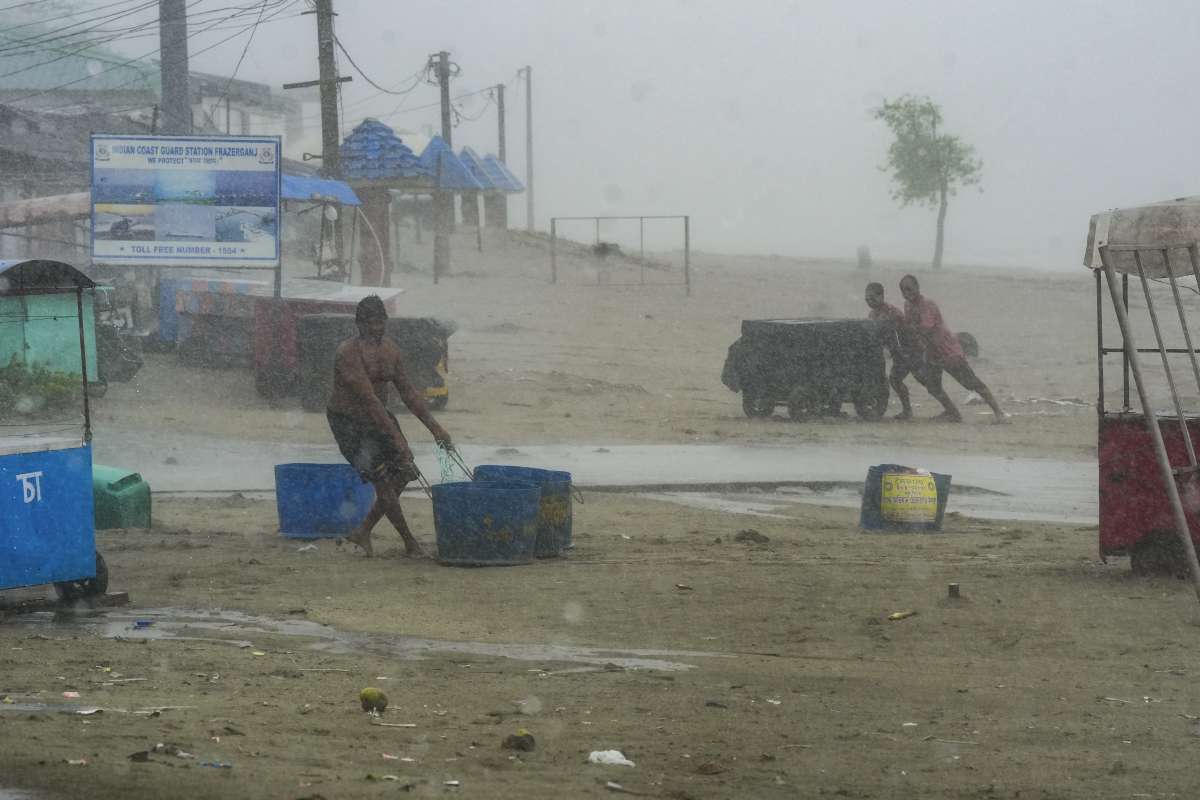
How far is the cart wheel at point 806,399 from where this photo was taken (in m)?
19.7

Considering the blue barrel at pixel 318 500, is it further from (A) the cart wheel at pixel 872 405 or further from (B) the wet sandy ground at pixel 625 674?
(A) the cart wheel at pixel 872 405

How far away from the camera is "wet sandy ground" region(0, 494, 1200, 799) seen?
4879mm

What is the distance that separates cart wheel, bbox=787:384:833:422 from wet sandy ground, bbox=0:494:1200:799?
9.00 m

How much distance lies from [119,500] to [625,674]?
5766 millimetres

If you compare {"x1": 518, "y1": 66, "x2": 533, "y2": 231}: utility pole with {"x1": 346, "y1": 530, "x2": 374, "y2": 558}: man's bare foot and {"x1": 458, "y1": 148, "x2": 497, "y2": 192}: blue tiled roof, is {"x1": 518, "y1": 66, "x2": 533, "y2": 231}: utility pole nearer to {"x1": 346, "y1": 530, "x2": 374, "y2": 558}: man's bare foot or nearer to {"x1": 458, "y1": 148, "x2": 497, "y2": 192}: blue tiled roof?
{"x1": 458, "y1": 148, "x2": 497, "y2": 192}: blue tiled roof

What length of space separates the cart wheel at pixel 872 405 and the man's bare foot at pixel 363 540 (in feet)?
34.9

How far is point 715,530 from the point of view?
11.5 meters

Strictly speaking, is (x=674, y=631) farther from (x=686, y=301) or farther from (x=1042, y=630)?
(x=686, y=301)

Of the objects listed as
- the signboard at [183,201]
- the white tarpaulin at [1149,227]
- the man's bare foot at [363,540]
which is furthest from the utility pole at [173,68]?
the white tarpaulin at [1149,227]

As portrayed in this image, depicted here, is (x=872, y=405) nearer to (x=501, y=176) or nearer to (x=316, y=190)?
(x=316, y=190)

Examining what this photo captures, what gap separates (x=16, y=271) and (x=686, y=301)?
106 feet

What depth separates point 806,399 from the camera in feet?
64.7

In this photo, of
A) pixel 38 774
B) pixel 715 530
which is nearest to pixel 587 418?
pixel 715 530

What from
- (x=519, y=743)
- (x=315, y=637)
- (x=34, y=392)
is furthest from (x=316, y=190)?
(x=519, y=743)
